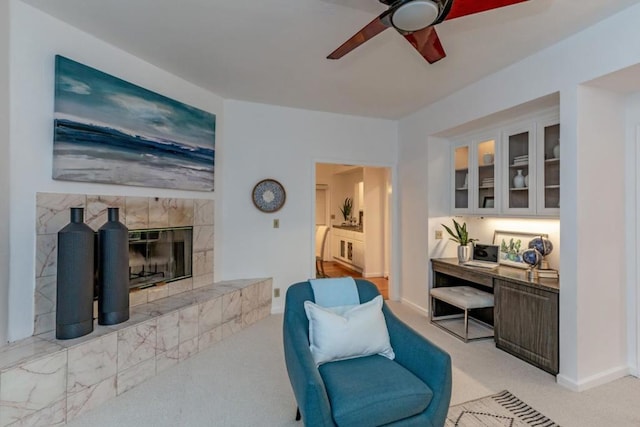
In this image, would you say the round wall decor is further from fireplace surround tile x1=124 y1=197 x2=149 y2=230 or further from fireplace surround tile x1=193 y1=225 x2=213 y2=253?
fireplace surround tile x1=124 y1=197 x2=149 y2=230

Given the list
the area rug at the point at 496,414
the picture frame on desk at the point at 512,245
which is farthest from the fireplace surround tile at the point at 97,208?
the picture frame on desk at the point at 512,245

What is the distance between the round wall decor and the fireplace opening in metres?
0.88

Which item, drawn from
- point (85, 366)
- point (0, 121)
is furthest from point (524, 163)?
point (0, 121)

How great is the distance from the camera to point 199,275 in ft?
11.6

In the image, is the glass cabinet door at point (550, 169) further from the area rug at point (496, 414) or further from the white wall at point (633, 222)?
the area rug at point (496, 414)

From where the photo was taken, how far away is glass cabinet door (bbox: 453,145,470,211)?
12.6 ft

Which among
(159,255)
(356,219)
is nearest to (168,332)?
(159,255)

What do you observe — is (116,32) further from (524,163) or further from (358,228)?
(358,228)

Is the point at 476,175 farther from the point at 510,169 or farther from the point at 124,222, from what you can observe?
the point at 124,222

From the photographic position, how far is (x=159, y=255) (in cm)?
314

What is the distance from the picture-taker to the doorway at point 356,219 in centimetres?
653

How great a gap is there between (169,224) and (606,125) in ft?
12.5

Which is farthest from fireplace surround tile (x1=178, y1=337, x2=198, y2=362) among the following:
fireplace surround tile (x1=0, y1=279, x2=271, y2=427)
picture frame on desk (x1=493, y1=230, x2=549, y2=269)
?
picture frame on desk (x1=493, y1=230, x2=549, y2=269)

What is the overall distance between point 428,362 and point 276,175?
2.93m
